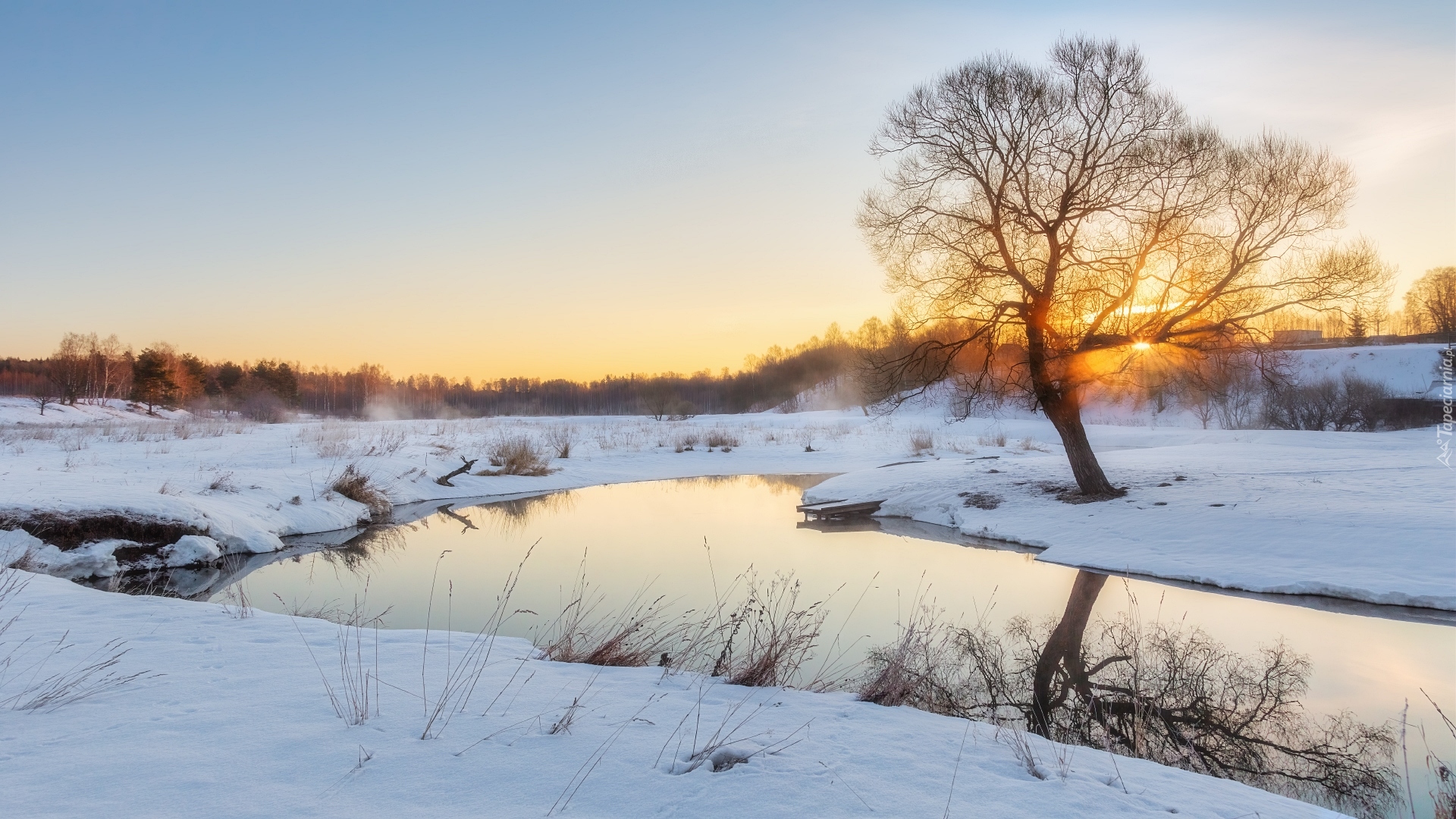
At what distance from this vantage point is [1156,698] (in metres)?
5.63

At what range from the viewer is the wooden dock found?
15.5 meters

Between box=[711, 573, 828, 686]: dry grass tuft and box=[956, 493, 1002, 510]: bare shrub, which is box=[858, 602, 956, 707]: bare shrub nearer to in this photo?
box=[711, 573, 828, 686]: dry grass tuft

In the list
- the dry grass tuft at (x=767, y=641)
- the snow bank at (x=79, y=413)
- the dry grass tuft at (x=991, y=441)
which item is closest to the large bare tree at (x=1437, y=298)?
the dry grass tuft at (x=991, y=441)

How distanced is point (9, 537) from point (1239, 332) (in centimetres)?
1779

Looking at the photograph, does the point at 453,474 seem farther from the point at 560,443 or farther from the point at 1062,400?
the point at 1062,400

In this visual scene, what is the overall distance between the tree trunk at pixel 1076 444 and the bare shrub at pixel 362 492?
13417 millimetres

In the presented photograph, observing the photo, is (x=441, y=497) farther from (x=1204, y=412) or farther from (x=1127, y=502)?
(x=1204, y=412)

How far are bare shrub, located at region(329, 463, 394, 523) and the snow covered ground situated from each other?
11165mm

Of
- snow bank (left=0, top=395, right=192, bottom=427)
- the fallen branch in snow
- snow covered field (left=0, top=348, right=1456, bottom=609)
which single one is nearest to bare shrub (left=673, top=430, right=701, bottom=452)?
snow covered field (left=0, top=348, right=1456, bottom=609)

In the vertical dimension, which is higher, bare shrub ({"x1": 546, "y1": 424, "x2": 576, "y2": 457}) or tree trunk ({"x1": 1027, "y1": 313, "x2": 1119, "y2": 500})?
tree trunk ({"x1": 1027, "y1": 313, "x2": 1119, "y2": 500})

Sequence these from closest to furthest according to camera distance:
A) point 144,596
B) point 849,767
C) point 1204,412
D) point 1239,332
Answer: point 849,767 → point 144,596 → point 1239,332 → point 1204,412

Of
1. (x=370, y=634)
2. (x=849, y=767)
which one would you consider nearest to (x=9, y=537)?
(x=370, y=634)

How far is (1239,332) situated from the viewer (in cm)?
1208

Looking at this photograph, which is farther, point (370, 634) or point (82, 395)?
point (82, 395)
